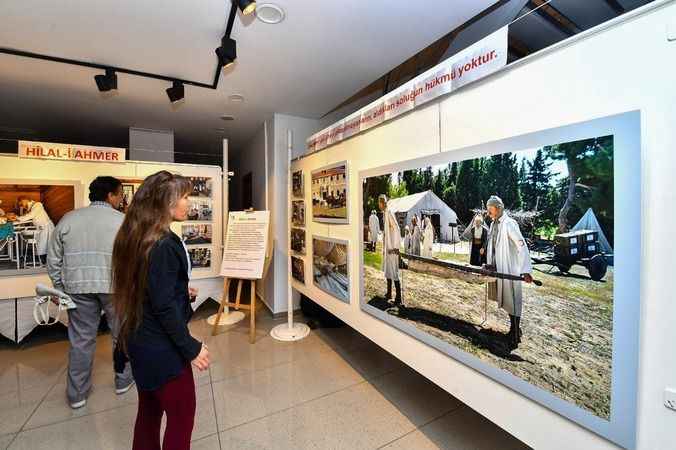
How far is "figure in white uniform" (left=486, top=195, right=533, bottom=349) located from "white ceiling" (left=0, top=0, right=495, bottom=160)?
1.77 meters

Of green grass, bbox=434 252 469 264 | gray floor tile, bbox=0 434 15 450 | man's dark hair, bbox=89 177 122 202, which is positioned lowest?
gray floor tile, bbox=0 434 15 450

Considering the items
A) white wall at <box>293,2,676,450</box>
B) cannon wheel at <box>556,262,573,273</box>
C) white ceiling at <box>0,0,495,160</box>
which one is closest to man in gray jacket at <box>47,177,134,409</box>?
white ceiling at <box>0,0,495,160</box>

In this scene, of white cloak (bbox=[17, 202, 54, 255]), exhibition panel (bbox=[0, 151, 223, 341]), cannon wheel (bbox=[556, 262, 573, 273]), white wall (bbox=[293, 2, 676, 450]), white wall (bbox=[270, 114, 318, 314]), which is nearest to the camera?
white wall (bbox=[293, 2, 676, 450])

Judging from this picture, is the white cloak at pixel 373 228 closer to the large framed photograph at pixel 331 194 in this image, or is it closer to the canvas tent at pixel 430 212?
the canvas tent at pixel 430 212

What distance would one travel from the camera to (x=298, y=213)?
386 centimetres

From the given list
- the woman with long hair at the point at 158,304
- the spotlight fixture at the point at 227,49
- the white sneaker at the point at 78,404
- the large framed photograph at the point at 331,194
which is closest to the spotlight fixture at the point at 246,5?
the spotlight fixture at the point at 227,49

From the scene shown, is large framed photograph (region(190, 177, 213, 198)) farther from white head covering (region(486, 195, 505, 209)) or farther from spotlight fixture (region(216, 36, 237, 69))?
white head covering (region(486, 195, 505, 209))

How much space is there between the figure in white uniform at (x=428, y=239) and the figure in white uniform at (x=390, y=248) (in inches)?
10.0

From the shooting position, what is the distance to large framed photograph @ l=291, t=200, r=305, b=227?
374cm

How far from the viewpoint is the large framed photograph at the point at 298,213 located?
3.74 meters

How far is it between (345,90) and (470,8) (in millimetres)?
1718

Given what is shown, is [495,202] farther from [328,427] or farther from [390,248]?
[328,427]

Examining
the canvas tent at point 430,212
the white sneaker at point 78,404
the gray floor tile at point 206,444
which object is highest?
the canvas tent at point 430,212

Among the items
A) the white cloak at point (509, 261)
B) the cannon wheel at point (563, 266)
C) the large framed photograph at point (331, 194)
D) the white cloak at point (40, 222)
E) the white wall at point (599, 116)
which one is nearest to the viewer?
the white wall at point (599, 116)
